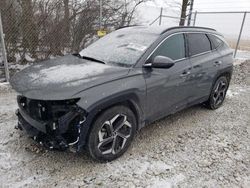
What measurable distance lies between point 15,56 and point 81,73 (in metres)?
4.62

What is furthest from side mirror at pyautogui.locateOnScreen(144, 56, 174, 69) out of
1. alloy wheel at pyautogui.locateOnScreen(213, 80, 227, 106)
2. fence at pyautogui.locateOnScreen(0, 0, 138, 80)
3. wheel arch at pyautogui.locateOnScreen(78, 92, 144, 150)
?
fence at pyautogui.locateOnScreen(0, 0, 138, 80)

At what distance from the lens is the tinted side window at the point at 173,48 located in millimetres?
3529

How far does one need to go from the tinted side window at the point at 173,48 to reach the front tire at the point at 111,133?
39.2 inches

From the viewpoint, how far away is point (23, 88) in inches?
111

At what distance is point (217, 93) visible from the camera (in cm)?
492

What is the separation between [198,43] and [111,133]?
2.40 meters

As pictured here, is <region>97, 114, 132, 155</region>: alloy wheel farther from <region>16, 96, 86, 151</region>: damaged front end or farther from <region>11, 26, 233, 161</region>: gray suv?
<region>16, 96, 86, 151</region>: damaged front end

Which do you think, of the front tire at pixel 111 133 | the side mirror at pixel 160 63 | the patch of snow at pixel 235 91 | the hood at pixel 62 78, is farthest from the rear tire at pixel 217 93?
the hood at pixel 62 78

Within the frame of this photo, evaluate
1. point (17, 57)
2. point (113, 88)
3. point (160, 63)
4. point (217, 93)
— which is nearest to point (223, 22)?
point (217, 93)

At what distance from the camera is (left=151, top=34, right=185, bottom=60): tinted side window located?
11.6ft

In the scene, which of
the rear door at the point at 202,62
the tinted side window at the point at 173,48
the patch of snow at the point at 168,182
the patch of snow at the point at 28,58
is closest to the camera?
the patch of snow at the point at 168,182

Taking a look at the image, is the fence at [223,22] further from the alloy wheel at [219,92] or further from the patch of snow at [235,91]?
the alloy wheel at [219,92]

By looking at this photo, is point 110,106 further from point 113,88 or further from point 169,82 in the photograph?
point 169,82

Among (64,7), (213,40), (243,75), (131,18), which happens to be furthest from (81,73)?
(131,18)
